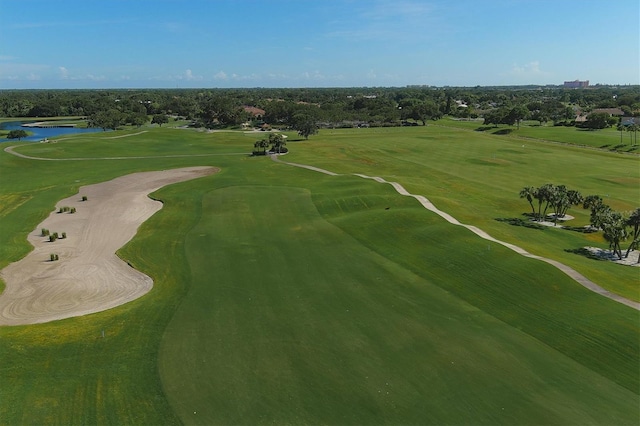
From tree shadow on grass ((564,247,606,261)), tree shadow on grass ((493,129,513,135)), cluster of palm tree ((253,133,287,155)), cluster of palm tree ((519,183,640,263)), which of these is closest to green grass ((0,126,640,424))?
tree shadow on grass ((564,247,606,261))

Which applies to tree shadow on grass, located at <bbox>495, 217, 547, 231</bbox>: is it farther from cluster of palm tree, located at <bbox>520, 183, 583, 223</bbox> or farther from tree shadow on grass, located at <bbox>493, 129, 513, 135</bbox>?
tree shadow on grass, located at <bbox>493, 129, 513, 135</bbox>

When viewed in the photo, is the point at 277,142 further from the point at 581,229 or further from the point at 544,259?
the point at 544,259

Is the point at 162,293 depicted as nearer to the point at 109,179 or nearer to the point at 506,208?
the point at 506,208

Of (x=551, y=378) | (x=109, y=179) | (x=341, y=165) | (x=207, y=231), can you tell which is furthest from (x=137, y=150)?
(x=551, y=378)

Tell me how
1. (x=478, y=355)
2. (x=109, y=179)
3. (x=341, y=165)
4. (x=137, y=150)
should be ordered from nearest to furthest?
1. (x=478, y=355)
2. (x=109, y=179)
3. (x=341, y=165)
4. (x=137, y=150)

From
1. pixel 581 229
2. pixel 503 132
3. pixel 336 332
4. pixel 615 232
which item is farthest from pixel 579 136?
pixel 336 332
